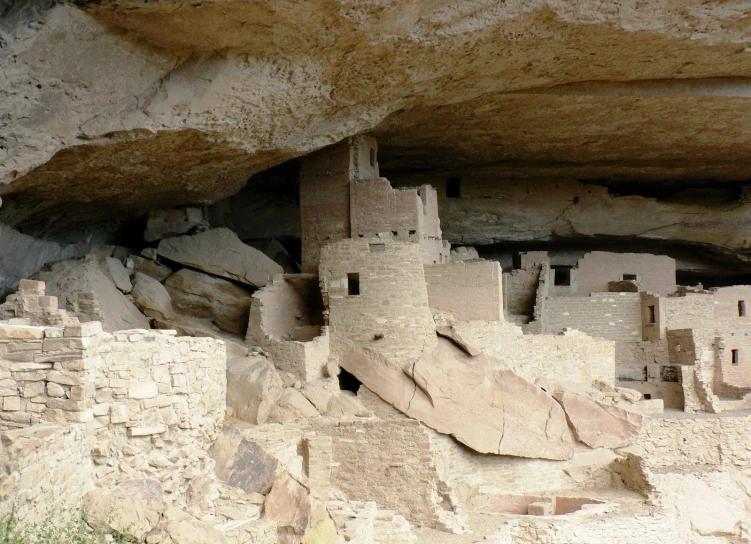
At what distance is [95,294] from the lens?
37.6 ft

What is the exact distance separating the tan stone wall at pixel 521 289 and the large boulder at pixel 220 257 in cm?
577

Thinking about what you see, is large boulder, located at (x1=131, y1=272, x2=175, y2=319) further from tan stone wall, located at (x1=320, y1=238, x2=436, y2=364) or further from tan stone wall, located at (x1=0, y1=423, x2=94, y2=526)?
tan stone wall, located at (x1=0, y1=423, x2=94, y2=526)

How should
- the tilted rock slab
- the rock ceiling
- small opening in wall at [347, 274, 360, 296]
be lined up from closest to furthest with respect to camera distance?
the rock ceiling → the tilted rock slab → small opening in wall at [347, 274, 360, 296]

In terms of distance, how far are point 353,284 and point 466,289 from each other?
2.09 metres

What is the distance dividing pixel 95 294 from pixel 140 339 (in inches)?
258

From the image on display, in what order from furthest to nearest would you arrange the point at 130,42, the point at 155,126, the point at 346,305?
1. the point at 346,305
2. the point at 155,126
3. the point at 130,42

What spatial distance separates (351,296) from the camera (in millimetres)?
12719

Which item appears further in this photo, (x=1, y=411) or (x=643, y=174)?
(x=643, y=174)

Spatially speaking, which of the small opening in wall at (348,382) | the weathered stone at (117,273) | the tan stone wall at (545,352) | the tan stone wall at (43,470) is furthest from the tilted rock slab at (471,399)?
the tan stone wall at (43,470)

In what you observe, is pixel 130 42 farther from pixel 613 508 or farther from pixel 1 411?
pixel 613 508

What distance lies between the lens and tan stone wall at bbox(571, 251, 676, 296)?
18.8 m

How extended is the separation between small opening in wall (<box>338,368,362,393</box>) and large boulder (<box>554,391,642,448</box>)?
143 inches

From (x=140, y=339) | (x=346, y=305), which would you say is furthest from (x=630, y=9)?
(x=140, y=339)

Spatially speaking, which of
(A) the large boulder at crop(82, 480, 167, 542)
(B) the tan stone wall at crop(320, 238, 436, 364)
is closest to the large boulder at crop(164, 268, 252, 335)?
(B) the tan stone wall at crop(320, 238, 436, 364)
